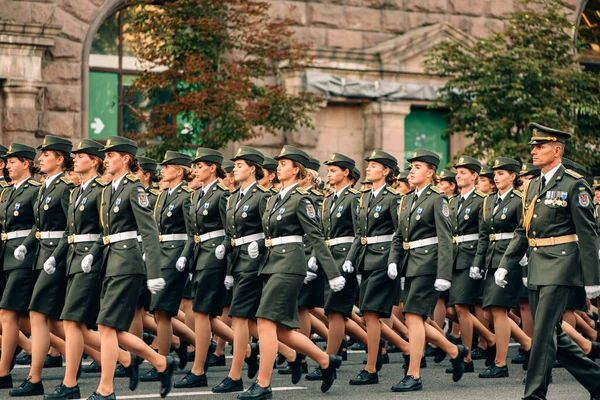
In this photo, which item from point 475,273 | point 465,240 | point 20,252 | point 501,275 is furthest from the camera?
point 465,240

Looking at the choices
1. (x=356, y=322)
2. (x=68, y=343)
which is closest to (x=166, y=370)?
(x=68, y=343)

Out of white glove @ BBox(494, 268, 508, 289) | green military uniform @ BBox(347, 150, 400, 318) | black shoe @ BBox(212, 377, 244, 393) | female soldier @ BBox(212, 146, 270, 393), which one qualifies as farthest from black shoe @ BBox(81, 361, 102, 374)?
white glove @ BBox(494, 268, 508, 289)

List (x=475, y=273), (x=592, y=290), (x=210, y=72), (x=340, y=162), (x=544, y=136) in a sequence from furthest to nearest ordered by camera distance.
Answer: (x=210, y=72) → (x=475, y=273) → (x=340, y=162) → (x=544, y=136) → (x=592, y=290)

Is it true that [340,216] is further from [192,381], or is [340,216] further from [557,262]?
[557,262]

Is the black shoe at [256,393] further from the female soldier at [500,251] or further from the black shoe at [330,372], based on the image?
the female soldier at [500,251]

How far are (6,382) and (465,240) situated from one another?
4.81m

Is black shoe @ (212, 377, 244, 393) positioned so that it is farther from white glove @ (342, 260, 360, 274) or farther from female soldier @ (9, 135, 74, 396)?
white glove @ (342, 260, 360, 274)

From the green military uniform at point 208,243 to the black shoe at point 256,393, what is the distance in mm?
1382

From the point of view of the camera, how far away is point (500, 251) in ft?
40.8

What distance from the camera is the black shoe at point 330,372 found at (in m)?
10.3


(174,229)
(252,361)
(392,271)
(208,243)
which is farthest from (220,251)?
(392,271)

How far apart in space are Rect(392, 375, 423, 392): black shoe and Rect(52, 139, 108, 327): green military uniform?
2.62 meters

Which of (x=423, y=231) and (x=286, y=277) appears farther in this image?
(x=423, y=231)

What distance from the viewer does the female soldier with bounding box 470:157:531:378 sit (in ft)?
38.9
